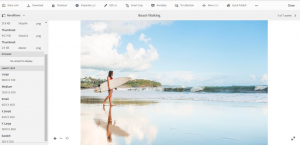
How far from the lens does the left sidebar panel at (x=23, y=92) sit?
4219 mm

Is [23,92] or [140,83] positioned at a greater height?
[23,92]

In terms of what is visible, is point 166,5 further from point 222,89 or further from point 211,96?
point 222,89

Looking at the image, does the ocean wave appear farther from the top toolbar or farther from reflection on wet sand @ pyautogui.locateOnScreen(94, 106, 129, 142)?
reflection on wet sand @ pyautogui.locateOnScreen(94, 106, 129, 142)

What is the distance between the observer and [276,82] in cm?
473

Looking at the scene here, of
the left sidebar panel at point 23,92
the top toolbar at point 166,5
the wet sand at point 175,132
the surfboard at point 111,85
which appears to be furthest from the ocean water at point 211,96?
the left sidebar panel at point 23,92

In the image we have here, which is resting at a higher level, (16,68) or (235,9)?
(235,9)

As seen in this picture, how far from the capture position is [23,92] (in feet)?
14.0

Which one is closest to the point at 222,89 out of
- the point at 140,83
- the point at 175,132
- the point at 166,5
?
the point at 140,83

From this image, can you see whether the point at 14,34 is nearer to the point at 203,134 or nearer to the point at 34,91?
the point at 34,91

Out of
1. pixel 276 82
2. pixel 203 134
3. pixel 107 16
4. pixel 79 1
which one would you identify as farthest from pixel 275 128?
pixel 79 1

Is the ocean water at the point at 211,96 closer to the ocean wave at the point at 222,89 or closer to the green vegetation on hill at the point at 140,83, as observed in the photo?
the ocean wave at the point at 222,89

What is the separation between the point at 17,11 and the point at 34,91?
1.69 m

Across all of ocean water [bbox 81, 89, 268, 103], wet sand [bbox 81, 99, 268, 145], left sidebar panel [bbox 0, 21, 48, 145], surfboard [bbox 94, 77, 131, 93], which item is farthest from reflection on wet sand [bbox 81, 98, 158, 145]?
ocean water [bbox 81, 89, 268, 103]

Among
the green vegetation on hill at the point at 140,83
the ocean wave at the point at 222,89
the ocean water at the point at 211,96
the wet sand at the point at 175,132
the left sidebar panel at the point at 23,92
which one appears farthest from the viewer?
the green vegetation on hill at the point at 140,83
